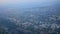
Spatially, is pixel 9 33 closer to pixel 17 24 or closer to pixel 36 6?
pixel 17 24

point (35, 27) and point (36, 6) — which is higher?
point (36, 6)

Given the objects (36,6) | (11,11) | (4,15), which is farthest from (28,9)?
(4,15)

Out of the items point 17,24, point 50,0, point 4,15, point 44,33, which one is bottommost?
point 44,33

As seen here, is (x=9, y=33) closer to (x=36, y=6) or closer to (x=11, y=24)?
(x=11, y=24)

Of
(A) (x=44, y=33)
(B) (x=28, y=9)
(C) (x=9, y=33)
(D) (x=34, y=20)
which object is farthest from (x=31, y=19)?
(C) (x=9, y=33)

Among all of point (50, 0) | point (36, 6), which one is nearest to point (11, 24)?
point (36, 6)

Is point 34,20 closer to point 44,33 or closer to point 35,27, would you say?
point 35,27

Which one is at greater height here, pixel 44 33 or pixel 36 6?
pixel 36 6
